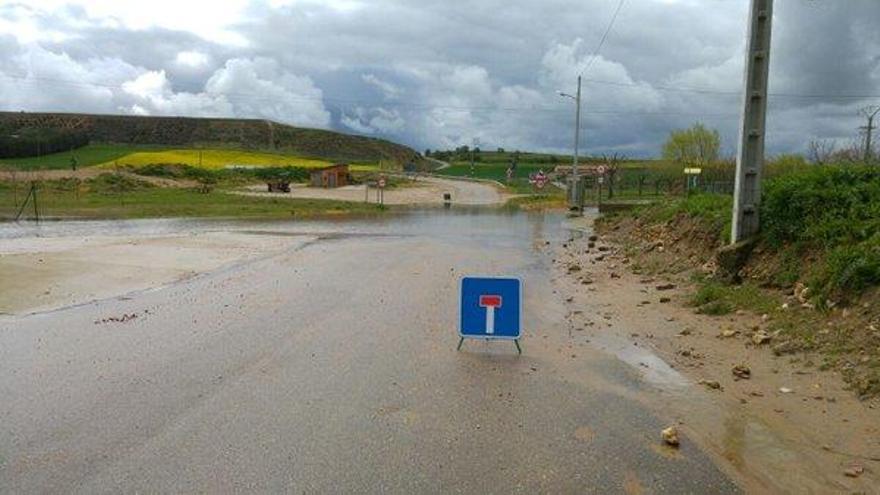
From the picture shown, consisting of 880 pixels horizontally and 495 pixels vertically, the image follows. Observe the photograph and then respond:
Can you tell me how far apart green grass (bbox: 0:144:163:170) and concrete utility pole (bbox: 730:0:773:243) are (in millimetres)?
82713

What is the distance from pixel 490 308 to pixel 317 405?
3.06 meters

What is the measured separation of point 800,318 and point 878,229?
1.75 metres

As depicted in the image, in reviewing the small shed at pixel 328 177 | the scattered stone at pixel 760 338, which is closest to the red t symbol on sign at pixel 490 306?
the scattered stone at pixel 760 338

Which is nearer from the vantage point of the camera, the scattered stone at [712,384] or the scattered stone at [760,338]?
the scattered stone at [712,384]

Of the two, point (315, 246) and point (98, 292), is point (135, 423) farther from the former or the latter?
point (315, 246)

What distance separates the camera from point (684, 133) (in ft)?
322

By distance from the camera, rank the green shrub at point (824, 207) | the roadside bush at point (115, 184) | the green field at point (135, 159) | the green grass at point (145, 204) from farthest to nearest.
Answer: the green field at point (135, 159), the roadside bush at point (115, 184), the green grass at point (145, 204), the green shrub at point (824, 207)

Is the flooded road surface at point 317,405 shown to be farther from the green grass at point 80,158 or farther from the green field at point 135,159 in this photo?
the green grass at point 80,158

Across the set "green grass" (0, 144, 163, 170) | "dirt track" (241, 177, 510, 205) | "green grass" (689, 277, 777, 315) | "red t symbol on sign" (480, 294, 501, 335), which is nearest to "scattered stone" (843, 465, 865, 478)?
"red t symbol on sign" (480, 294, 501, 335)

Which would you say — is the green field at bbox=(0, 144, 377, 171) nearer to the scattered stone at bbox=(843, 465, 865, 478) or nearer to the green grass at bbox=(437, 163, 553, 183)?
the green grass at bbox=(437, 163, 553, 183)

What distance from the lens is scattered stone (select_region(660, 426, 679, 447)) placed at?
6230 millimetres

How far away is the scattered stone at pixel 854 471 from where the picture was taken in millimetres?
5730

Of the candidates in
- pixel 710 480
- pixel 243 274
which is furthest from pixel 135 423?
pixel 243 274

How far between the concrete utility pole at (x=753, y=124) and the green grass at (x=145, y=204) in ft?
100
